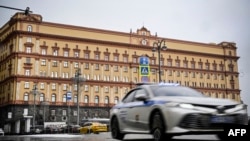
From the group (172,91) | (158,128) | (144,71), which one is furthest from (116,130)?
(144,71)

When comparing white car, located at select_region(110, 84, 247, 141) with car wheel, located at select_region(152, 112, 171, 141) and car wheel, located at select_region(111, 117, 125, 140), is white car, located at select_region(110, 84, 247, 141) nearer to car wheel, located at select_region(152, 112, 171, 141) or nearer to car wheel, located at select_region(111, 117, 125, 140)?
car wheel, located at select_region(152, 112, 171, 141)

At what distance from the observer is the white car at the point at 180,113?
614 cm

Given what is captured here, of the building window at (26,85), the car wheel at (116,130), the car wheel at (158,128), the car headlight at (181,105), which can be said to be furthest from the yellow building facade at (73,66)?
the car headlight at (181,105)

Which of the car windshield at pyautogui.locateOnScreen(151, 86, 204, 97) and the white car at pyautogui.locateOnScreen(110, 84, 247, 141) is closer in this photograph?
the white car at pyautogui.locateOnScreen(110, 84, 247, 141)

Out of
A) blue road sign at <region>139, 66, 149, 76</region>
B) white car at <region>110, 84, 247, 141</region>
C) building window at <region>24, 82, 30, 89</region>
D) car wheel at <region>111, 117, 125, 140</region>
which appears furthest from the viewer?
building window at <region>24, 82, 30, 89</region>

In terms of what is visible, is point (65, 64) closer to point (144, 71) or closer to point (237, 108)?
point (144, 71)

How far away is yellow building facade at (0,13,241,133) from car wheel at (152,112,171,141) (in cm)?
5049

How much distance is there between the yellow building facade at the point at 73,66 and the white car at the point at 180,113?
50.0 m

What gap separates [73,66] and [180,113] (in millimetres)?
62380

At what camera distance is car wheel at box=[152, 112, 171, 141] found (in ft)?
21.3

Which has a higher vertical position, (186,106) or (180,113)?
(186,106)

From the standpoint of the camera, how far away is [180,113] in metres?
6.22

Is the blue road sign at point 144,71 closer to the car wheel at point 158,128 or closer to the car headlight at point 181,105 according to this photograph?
the car wheel at point 158,128

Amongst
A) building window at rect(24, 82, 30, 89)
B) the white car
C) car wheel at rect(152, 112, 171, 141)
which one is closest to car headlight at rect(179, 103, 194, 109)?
the white car
